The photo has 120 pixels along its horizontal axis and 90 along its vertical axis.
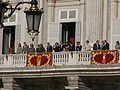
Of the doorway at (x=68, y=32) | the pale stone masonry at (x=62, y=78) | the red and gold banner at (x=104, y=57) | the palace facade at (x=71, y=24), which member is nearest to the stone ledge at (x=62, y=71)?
the pale stone masonry at (x=62, y=78)

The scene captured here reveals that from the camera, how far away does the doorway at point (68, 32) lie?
44850 millimetres

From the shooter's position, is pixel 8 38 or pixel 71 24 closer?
pixel 71 24

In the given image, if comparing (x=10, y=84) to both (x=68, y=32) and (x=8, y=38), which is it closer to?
(x=68, y=32)

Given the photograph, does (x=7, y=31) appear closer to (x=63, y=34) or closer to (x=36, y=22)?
(x=63, y=34)

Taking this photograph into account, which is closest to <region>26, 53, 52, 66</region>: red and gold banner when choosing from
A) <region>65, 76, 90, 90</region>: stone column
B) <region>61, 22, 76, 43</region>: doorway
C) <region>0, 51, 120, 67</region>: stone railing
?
<region>0, 51, 120, 67</region>: stone railing

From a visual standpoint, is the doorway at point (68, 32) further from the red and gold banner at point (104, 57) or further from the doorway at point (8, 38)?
the red and gold banner at point (104, 57)

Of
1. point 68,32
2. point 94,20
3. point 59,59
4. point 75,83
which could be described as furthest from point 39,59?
point 68,32

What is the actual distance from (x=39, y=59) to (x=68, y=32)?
7.69m

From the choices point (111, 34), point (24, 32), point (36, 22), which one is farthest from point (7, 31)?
point (36, 22)

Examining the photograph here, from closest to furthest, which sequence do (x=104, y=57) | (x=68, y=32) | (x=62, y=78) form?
(x=104, y=57), (x=62, y=78), (x=68, y=32)

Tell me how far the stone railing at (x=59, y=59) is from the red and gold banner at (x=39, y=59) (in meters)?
0.31

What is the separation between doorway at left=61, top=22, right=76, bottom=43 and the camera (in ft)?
147

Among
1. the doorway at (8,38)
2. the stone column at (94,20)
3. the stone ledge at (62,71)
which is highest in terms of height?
the stone column at (94,20)

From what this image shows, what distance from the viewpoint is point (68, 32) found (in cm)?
4541
